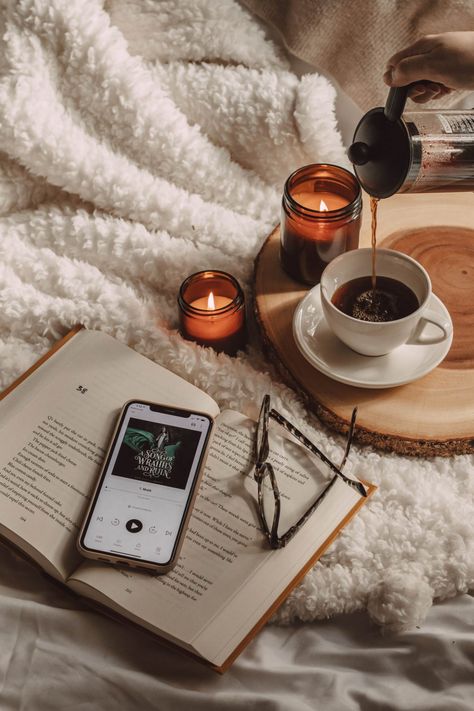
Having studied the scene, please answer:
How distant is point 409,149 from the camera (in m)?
0.77

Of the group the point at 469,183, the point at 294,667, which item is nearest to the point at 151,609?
the point at 294,667

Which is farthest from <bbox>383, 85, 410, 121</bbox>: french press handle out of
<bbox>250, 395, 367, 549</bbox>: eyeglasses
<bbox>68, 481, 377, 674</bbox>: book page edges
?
<bbox>68, 481, 377, 674</bbox>: book page edges

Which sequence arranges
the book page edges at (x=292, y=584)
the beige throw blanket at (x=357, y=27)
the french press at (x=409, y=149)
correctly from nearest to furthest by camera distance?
the book page edges at (x=292, y=584) < the french press at (x=409, y=149) < the beige throw blanket at (x=357, y=27)

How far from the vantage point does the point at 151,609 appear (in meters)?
0.69

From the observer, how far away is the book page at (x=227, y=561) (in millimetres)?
682

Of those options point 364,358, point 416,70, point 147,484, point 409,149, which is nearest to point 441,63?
point 416,70

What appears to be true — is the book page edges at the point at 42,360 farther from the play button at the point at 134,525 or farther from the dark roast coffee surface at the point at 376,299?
the dark roast coffee surface at the point at 376,299

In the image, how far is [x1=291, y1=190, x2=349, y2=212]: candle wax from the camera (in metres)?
0.95

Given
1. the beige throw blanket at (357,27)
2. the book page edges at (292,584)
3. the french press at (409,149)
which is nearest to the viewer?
the book page edges at (292,584)

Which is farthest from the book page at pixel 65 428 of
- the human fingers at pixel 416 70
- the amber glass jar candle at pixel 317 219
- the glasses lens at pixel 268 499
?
the human fingers at pixel 416 70

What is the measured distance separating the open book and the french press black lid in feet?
1.07

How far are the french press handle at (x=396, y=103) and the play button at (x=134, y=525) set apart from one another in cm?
54

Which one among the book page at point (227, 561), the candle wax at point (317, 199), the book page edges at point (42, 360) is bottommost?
the book page at point (227, 561)

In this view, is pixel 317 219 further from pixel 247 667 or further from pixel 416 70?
pixel 247 667
